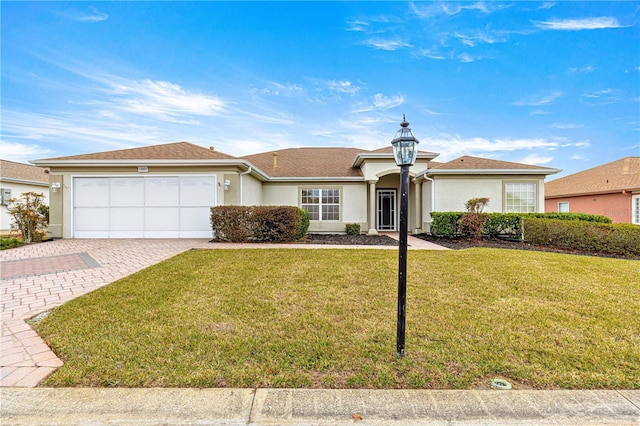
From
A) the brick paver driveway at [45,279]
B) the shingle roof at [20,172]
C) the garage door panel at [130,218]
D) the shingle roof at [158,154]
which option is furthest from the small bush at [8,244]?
the shingle roof at [20,172]

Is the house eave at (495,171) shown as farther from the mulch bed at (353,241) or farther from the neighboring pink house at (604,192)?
the neighboring pink house at (604,192)

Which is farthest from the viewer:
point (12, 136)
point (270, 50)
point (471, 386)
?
point (12, 136)

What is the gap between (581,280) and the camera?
557 cm

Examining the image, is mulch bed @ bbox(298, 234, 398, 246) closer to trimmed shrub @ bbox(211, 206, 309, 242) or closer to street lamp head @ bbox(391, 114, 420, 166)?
trimmed shrub @ bbox(211, 206, 309, 242)

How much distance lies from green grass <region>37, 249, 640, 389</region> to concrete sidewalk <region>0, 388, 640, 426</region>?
0.13 metres

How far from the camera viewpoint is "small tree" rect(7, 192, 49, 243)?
1094 centimetres

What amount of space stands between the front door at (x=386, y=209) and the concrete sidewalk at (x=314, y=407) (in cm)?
1438

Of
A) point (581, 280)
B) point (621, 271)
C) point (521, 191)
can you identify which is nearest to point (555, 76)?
point (521, 191)

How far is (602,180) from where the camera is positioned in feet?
58.6

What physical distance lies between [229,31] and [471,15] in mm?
9512

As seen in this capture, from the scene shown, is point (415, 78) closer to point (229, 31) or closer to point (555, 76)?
point (555, 76)

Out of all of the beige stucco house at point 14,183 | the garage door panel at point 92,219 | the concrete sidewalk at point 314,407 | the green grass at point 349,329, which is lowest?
the concrete sidewalk at point 314,407

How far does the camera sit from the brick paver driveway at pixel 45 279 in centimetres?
275

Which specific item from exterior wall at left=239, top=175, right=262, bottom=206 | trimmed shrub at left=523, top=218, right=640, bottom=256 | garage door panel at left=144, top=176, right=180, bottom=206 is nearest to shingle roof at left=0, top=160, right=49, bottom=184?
garage door panel at left=144, top=176, right=180, bottom=206
